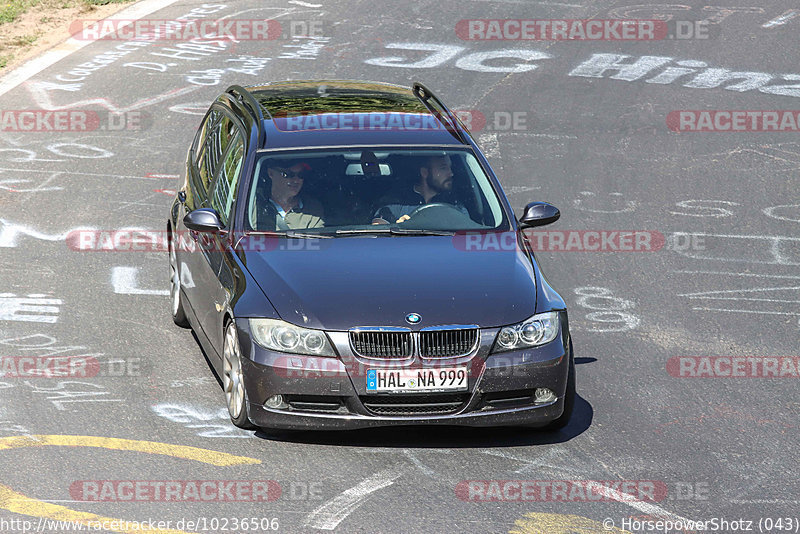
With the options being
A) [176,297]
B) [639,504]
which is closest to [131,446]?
[176,297]

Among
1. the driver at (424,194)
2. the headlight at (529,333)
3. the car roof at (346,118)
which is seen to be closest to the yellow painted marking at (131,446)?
the headlight at (529,333)

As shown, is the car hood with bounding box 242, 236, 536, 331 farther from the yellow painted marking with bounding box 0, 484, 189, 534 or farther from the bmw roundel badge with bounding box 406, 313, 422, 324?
the yellow painted marking with bounding box 0, 484, 189, 534

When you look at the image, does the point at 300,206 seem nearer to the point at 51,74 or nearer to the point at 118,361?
the point at 118,361

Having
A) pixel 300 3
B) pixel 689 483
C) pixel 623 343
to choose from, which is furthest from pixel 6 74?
pixel 689 483

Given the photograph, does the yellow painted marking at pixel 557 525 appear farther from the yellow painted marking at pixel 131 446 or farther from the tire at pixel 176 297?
the tire at pixel 176 297

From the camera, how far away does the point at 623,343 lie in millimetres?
9242

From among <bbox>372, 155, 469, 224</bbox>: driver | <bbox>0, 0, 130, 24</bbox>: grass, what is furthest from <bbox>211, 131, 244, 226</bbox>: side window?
<bbox>0, 0, 130, 24</bbox>: grass

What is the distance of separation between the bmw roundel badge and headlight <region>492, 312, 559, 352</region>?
18.3 inches

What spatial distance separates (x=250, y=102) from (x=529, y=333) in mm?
3394

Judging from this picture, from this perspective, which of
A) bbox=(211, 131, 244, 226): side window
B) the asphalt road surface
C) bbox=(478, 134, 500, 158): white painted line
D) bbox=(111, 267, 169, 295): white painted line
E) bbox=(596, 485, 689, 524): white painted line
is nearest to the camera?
bbox=(596, 485, 689, 524): white painted line

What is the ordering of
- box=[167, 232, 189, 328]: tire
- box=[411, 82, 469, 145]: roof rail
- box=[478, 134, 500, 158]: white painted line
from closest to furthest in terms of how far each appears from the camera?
box=[411, 82, 469, 145]: roof rail, box=[167, 232, 189, 328]: tire, box=[478, 134, 500, 158]: white painted line

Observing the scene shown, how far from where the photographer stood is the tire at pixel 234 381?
23.6 feet

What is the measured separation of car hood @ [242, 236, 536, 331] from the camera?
6.98m

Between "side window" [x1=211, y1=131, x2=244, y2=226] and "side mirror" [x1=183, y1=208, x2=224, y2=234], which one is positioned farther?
"side window" [x1=211, y1=131, x2=244, y2=226]
